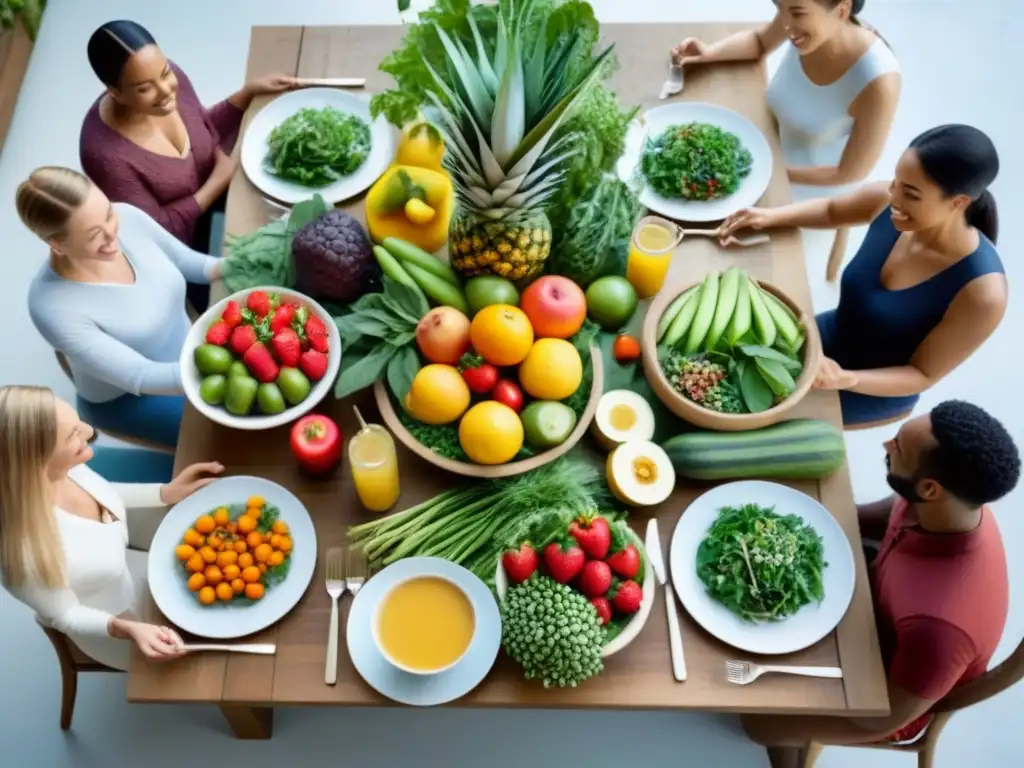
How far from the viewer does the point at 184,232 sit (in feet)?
8.11

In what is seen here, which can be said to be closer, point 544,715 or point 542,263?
point 542,263

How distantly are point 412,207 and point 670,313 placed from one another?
0.63 metres

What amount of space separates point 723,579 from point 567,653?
0.36 metres

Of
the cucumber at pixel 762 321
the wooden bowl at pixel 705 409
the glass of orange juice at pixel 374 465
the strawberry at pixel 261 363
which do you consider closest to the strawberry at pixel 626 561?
the wooden bowl at pixel 705 409

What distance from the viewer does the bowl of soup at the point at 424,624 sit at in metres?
1.56

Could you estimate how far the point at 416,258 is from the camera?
6.17ft

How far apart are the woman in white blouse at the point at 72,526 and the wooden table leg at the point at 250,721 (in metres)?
0.31

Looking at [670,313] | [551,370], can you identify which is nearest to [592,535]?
[551,370]

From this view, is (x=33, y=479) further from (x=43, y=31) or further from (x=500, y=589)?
(x=43, y=31)

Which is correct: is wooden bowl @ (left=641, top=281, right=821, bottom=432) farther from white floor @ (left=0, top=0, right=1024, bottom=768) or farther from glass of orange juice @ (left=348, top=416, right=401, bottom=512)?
white floor @ (left=0, top=0, right=1024, bottom=768)

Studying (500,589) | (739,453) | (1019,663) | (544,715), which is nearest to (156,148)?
(500,589)

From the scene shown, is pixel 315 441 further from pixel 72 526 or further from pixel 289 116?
pixel 289 116

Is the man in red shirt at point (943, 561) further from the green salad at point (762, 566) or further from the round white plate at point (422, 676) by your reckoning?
the round white plate at point (422, 676)

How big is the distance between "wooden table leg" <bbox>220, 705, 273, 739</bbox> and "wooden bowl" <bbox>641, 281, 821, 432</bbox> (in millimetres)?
1304
